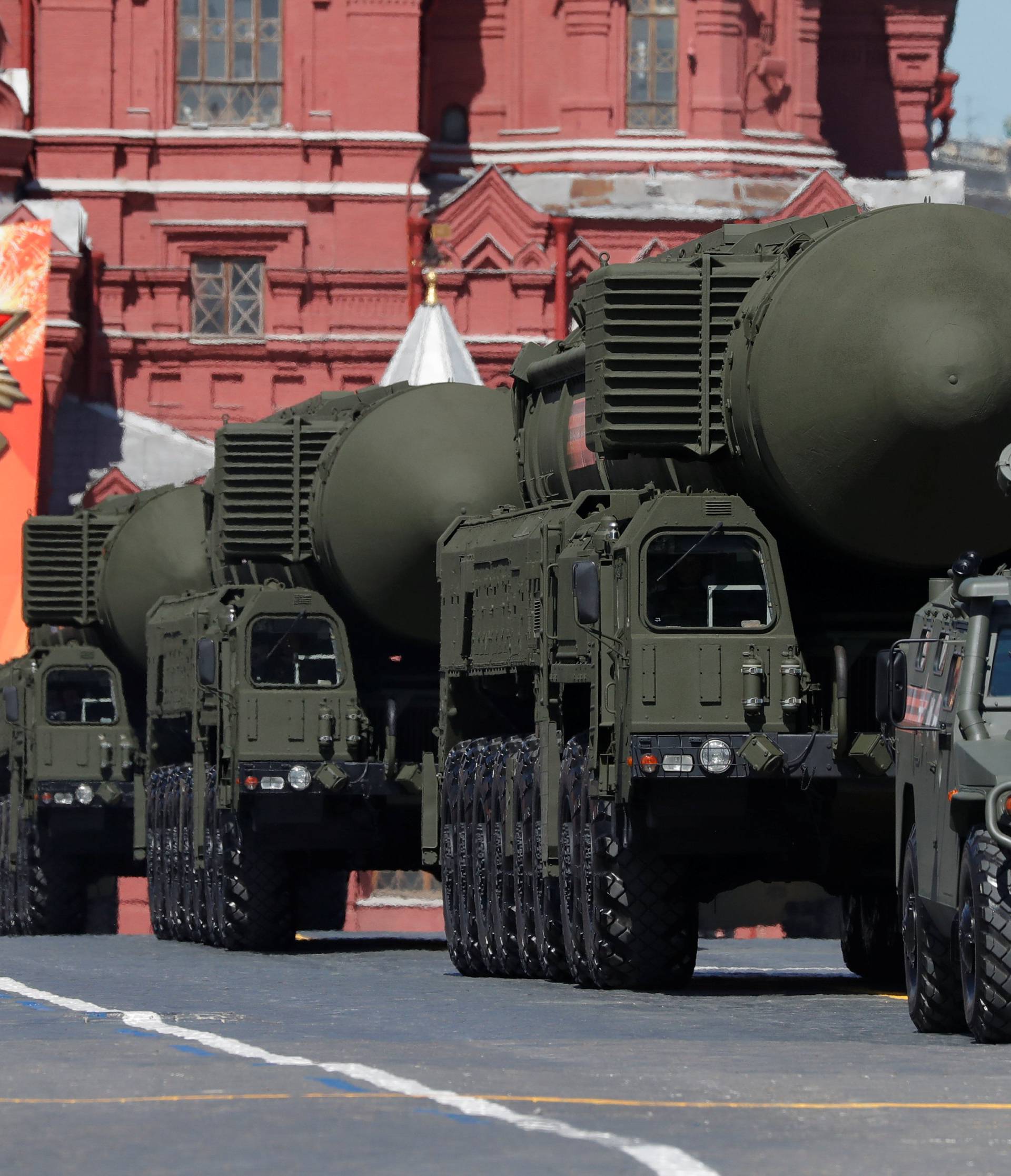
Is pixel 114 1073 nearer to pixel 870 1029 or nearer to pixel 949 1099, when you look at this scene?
pixel 949 1099

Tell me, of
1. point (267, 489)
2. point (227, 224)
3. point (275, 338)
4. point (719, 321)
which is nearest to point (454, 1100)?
point (719, 321)

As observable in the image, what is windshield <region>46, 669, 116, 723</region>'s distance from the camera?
130 ft

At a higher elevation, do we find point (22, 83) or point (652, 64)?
point (652, 64)

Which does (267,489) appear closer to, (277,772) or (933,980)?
(277,772)

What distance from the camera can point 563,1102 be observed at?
1330 cm

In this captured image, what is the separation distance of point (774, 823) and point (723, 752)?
683 millimetres

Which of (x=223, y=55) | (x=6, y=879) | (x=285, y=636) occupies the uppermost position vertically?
(x=223, y=55)

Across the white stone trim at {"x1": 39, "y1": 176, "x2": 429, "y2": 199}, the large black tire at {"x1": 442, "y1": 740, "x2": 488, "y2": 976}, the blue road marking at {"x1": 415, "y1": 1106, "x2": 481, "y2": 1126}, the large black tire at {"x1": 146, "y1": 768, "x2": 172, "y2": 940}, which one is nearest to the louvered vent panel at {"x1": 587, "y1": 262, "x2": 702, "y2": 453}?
the large black tire at {"x1": 442, "y1": 740, "x2": 488, "y2": 976}

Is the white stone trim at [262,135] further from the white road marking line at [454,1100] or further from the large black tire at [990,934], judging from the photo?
the large black tire at [990,934]

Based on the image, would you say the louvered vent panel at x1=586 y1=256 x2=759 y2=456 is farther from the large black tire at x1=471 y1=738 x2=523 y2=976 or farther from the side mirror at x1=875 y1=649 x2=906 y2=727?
the side mirror at x1=875 y1=649 x2=906 y2=727

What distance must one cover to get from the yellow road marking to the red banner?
4573cm

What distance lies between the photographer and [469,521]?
27.5 metres

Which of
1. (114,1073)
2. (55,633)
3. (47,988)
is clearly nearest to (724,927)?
(55,633)

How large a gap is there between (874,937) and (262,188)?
145ft
